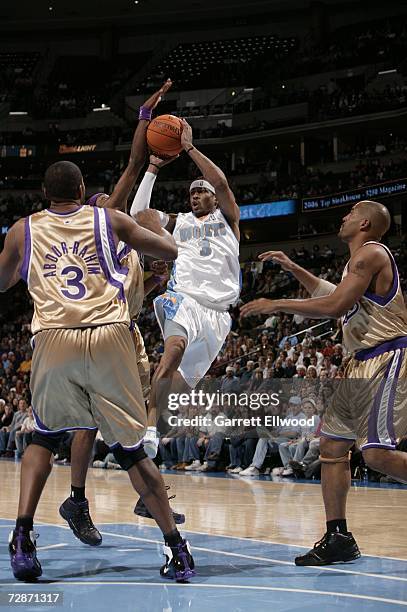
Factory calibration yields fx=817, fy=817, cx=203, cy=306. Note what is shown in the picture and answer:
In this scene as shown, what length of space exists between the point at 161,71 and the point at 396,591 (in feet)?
120

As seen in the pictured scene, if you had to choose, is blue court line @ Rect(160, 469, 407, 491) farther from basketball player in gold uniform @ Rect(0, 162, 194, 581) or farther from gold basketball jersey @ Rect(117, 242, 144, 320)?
basketball player in gold uniform @ Rect(0, 162, 194, 581)

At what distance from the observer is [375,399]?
15.7 feet

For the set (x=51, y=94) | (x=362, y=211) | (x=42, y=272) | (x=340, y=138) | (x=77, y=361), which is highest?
(x=51, y=94)

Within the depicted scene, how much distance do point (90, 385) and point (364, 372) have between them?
1.69m

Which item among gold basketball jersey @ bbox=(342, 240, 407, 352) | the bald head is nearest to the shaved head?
the bald head

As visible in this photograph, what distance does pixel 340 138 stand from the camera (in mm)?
32875

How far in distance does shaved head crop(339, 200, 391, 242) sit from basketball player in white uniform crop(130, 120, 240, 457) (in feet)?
3.95

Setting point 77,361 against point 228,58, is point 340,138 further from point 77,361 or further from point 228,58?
point 77,361

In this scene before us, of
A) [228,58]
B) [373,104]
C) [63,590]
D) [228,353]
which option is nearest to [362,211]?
[63,590]

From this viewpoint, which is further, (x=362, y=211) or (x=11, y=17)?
(x=11, y=17)

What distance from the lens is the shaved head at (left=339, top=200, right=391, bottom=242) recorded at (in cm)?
503

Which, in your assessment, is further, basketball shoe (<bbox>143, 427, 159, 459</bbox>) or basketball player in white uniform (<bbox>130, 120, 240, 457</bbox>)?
Answer: basketball player in white uniform (<bbox>130, 120, 240, 457</bbox>)

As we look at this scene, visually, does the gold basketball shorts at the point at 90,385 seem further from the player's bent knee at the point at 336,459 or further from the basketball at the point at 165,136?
the basketball at the point at 165,136

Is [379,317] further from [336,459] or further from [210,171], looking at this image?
[210,171]
